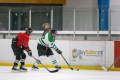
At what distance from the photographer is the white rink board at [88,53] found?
5.96m

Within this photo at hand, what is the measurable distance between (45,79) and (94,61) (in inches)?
94.7

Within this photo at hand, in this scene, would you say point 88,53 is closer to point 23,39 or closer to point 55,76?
point 55,76

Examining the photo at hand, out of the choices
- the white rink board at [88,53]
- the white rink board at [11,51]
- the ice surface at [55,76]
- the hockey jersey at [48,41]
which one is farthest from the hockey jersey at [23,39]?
the white rink board at [88,53]

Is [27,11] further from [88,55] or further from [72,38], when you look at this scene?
[88,55]

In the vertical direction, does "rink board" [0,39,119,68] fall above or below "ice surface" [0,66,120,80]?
above

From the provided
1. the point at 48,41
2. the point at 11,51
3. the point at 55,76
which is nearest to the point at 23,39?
the point at 48,41

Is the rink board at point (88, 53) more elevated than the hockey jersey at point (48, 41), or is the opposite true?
the hockey jersey at point (48, 41)

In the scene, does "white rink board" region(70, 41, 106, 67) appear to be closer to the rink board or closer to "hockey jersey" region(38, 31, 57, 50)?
the rink board

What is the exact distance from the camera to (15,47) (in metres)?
4.76

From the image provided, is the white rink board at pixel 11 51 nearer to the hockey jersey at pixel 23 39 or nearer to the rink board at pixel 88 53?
the rink board at pixel 88 53

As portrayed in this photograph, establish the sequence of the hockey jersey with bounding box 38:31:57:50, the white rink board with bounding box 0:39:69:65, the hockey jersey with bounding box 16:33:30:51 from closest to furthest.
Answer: the hockey jersey with bounding box 16:33:30:51
the hockey jersey with bounding box 38:31:57:50
the white rink board with bounding box 0:39:69:65

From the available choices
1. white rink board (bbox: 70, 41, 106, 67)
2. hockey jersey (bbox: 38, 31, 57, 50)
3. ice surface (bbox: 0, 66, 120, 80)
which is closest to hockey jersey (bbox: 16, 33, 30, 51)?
hockey jersey (bbox: 38, 31, 57, 50)

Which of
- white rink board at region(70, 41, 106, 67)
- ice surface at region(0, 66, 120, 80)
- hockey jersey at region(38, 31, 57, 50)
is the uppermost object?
hockey jersey at region(38, 31, 57, 50)

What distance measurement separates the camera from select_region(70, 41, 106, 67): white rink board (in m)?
5.96
